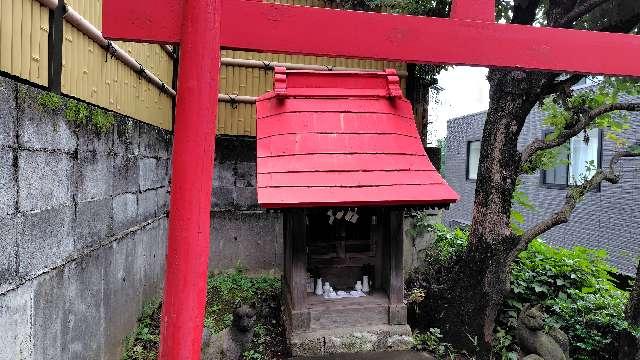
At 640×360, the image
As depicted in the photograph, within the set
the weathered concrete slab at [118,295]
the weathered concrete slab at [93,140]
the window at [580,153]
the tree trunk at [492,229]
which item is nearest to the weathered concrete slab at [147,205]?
the weathered concrete slab at [118,295]

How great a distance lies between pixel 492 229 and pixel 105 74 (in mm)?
5181

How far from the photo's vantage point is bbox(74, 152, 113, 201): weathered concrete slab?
339 centimetres

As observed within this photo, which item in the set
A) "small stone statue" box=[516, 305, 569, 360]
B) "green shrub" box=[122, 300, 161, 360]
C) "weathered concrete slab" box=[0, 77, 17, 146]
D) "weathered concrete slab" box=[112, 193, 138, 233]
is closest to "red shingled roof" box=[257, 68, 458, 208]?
"weathered concrete slab" box=[112, 193, 138, 233]

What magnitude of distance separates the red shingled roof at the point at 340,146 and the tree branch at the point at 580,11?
2.32 metres

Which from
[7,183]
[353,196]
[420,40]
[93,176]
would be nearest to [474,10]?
[420,40]

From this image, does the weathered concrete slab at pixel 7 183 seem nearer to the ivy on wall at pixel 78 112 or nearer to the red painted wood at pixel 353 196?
the ivy on wall at pixel 78 112

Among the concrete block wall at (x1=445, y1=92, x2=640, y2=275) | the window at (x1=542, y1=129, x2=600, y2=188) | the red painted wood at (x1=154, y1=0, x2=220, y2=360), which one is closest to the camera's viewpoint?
the red painted wood at (x1=154, y1=0, x2=220, y2=360)

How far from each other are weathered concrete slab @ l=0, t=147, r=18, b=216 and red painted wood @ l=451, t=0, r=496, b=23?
2638 millimetres

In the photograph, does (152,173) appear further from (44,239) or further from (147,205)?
(44,239)

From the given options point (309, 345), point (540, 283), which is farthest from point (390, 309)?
point (540, 283)

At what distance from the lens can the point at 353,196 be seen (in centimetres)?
483

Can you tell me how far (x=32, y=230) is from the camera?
2.58m

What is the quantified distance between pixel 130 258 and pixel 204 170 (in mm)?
3391

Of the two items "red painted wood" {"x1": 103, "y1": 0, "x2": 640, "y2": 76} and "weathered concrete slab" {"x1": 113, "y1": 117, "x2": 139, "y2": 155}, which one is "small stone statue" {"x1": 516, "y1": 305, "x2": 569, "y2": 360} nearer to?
"red painted wood" {"x1": 103, "y1": 0, "x2": 640, "y2": 76}
